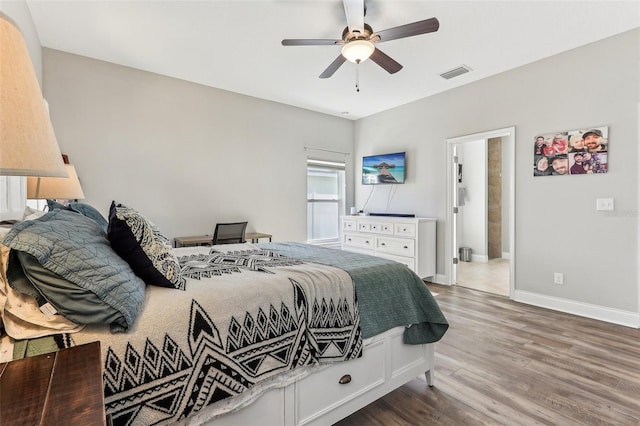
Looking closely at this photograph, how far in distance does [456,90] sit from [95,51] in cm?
441

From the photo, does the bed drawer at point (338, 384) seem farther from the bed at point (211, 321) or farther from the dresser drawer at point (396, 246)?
the dresser drawer at point (396, 246)

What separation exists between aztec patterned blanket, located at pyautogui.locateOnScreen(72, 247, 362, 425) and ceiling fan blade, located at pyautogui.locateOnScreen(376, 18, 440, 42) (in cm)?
182

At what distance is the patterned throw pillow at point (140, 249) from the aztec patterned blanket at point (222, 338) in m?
0.06

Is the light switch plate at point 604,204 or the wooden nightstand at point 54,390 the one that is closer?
the wooden nightstand at point 54,390

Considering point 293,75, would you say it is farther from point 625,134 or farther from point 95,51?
point 625,134

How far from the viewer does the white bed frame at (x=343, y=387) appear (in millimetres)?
1322

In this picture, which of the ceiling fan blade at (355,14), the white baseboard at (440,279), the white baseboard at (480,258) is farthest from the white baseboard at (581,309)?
the ceiling fan blade at (355,14)

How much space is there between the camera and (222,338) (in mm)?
1194

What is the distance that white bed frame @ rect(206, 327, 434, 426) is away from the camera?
132 centimetres

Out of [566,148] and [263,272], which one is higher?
[566,148]

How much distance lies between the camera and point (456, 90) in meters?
4.23

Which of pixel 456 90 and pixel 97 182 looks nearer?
pixel 97 182

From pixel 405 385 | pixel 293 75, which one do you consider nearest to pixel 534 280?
pixel 405 385

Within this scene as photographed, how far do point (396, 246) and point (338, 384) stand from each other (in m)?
3.11
